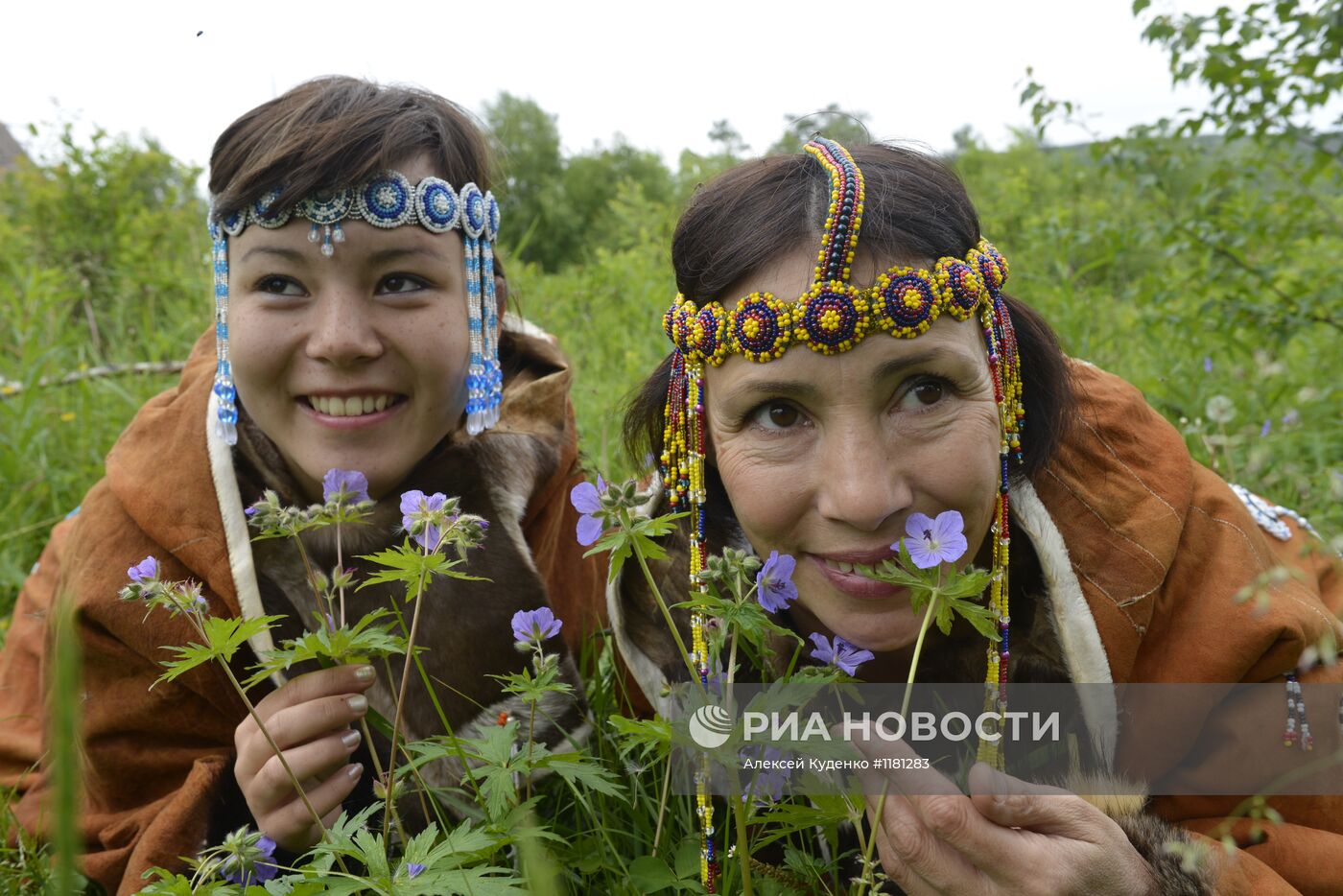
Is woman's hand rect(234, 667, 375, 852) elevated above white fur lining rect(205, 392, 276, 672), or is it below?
below

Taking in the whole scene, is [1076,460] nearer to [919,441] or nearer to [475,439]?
[919,441]

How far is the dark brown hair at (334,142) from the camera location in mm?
2314

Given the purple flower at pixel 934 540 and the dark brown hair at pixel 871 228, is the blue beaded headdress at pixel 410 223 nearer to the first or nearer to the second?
the dark brown hair at pixel 871 228

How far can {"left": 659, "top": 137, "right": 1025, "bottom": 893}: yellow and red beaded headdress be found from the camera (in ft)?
5.69

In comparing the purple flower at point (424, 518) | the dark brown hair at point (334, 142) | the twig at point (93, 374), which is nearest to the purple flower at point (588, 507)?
the purple flower at point (424, 518)

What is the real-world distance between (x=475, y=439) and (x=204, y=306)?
406cm

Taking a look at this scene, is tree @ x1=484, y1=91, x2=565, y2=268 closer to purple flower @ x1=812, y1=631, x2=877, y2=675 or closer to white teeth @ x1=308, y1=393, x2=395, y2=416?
white teeth @ x1=308, y1=393, x2=395, y2=416

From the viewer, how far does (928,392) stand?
181cm

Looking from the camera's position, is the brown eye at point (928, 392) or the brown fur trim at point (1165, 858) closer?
the brown fur trim at point (1165, 858)

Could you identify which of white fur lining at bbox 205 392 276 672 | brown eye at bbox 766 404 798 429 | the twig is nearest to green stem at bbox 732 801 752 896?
brown eye at bbox 766 404 798 429

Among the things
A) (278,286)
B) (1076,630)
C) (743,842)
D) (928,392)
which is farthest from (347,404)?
(1076,630)

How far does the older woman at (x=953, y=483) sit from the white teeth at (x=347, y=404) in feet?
2.29

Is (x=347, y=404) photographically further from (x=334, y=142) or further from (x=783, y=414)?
(x=783, y=414)

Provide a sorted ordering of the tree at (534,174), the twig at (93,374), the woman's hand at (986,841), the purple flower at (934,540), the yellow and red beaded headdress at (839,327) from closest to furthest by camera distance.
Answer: the purple flower at (934,540) < the woman's hand at (986,841) < the yellow and red beaded headdress at (839,327) < the twig at (93,374) < the tree at (534,174)
